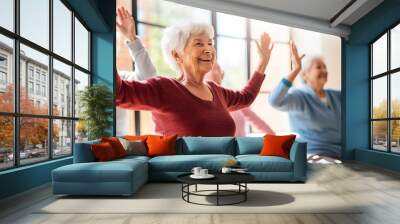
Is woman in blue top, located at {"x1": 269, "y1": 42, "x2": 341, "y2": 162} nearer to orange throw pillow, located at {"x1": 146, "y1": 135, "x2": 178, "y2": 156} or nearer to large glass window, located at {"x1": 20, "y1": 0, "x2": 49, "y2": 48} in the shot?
orange throw pillow, located at {"x1": 146, "y1": 135, "x2": 178, "y2": 156}

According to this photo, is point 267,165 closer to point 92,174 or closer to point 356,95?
point 92,174

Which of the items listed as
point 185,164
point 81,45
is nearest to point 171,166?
point 185,164

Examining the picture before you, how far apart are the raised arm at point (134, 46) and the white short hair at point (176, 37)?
441mm

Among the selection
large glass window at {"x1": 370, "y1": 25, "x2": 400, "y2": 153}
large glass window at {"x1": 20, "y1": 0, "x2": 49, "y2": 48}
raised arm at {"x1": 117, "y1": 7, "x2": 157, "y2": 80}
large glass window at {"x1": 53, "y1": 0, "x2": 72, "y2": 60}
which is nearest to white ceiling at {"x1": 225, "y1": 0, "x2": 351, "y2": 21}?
large glass window at {"x1": 370, "y1": 25, "x2": 400, "y2": 153}

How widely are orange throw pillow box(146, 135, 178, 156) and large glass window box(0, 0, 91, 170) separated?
148cm

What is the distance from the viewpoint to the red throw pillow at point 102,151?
539 cm

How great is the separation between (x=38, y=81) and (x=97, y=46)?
2.57m

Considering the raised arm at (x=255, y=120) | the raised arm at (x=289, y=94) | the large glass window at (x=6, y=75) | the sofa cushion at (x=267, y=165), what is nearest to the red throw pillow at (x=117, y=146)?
the large glass window at (x=6, y=75)

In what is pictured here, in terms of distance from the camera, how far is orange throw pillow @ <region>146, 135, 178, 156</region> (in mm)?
6391

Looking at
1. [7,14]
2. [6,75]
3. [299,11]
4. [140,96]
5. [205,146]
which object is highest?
[299,11]

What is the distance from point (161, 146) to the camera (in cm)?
641

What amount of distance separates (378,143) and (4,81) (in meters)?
7.59

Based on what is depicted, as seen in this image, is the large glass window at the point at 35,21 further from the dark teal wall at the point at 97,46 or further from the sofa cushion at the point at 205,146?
the sofa cushion at the point at 205,146

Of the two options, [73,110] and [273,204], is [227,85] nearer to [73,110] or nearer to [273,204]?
[73,110]
